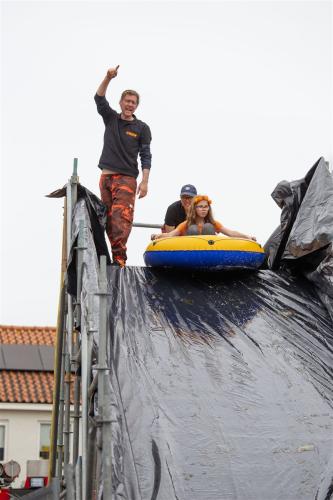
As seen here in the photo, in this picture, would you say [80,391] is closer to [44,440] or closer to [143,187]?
[143,187]

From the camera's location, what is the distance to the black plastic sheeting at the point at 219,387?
17.7ft

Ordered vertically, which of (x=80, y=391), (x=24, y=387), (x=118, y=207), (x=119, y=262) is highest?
(x=118, y=207)

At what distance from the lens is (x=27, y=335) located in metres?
30.7

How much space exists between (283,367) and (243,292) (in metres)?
1.06

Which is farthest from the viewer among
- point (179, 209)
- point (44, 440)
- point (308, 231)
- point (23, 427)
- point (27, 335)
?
point (27, 335)

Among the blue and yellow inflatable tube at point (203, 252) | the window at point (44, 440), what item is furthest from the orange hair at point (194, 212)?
the window at point (44, 440)

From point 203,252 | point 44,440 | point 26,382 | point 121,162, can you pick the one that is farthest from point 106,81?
point 44,440

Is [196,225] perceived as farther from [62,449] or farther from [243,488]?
[243,488]

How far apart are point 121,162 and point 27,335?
A: 23.2m

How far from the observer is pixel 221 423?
5.75 meters

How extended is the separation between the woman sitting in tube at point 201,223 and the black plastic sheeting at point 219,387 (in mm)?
431

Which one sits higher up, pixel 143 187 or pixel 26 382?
pixel 143 187

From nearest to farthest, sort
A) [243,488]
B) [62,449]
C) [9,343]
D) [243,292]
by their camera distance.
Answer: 1. [243,488]
2. [62,449]
3. [243,292]
4. [9,343]

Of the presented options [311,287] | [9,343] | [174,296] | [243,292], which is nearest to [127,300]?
[174,296]
